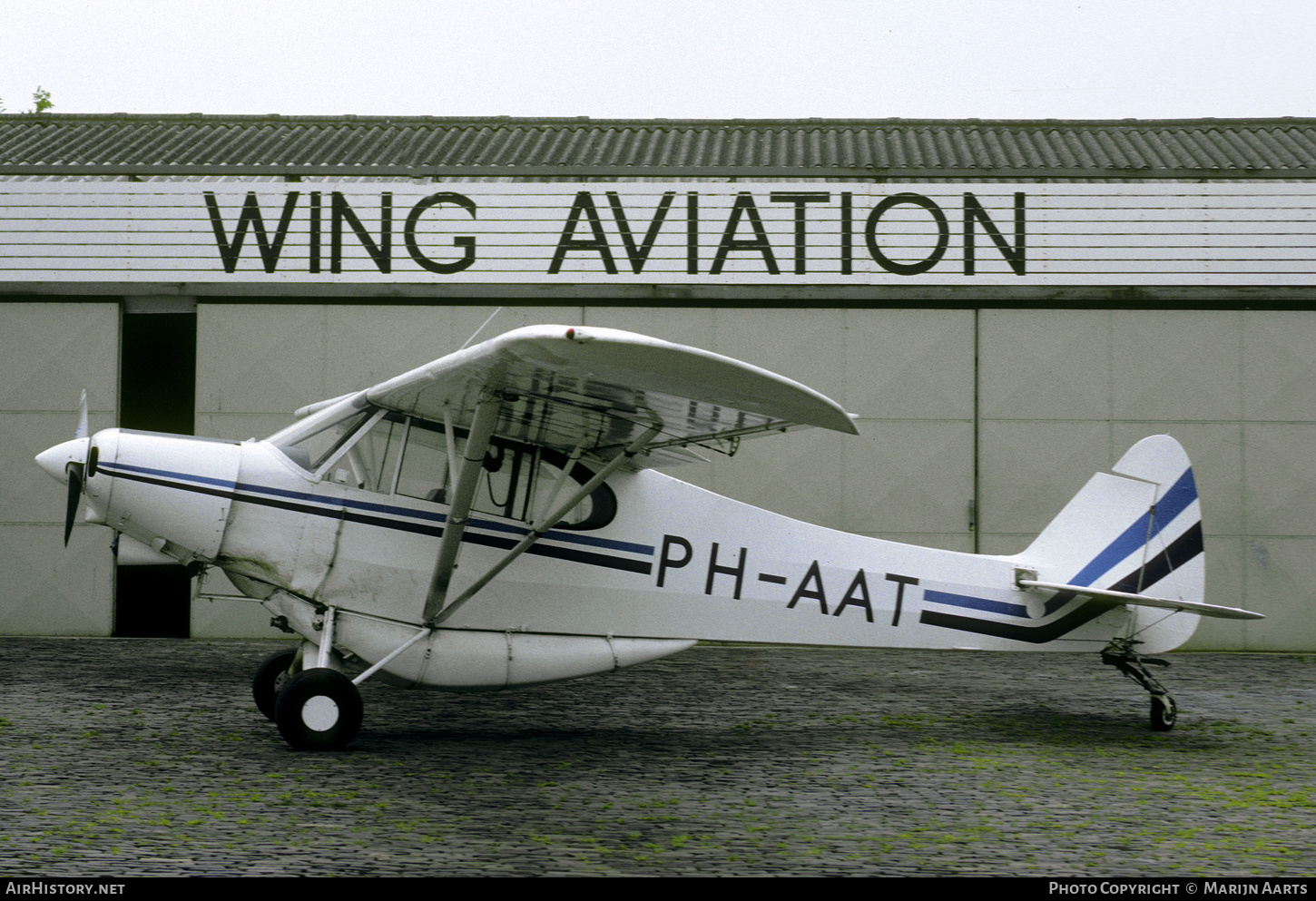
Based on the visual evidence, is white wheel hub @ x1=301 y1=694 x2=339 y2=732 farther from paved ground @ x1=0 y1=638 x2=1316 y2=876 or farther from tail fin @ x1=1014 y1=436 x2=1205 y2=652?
tail fin @ x1=1014 y1=436 x2=1205 y2=652

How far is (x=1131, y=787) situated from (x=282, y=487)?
538cm

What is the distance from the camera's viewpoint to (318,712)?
657 cm

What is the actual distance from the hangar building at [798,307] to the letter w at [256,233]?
0.12 ft

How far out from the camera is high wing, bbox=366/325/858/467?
17.4ft

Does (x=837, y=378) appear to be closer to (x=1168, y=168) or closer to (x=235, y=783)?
(x=1168, y=168)

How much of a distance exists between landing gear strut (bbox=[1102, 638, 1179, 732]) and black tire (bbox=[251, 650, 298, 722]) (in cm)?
586

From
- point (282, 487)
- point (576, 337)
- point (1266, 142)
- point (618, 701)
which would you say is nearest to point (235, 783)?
point (282, 487)

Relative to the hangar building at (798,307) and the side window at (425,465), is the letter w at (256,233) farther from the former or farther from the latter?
the side window at (425,465)

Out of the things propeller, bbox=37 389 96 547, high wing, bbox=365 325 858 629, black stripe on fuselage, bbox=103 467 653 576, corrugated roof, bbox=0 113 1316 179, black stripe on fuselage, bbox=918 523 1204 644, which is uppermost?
corrugated roof, bbox=0 113 1316 179

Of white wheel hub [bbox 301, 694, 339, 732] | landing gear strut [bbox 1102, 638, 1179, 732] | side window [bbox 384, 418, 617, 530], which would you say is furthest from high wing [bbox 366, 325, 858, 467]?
landing gear strut [bbox 1102, 638, 1179, 732]

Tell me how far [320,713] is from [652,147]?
10.6m

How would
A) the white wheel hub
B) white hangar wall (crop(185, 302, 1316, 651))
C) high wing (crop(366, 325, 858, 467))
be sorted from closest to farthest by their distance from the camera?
high wing (crop(366, 325, 858, 467))
the white wheel hub
white hangar wall (crop(185, 302, 1316, 651))

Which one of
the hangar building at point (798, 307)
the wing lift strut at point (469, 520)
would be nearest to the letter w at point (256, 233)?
the hangar building at point (798, 307)

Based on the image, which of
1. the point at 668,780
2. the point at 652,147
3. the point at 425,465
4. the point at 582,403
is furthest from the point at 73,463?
the point at 652,147
